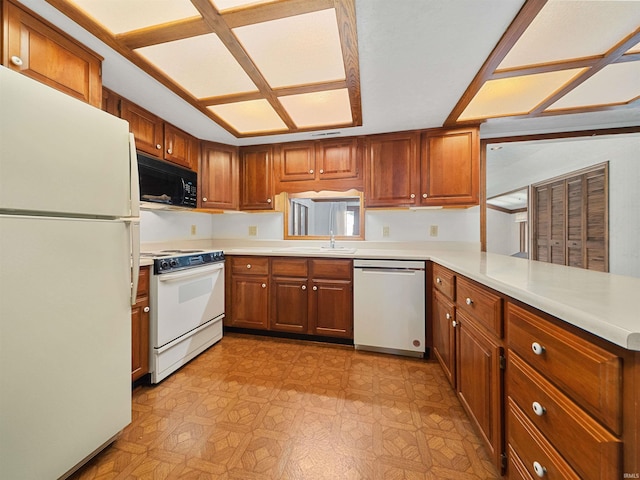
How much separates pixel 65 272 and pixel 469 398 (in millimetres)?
1999

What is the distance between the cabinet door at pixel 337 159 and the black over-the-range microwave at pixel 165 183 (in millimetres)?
1317

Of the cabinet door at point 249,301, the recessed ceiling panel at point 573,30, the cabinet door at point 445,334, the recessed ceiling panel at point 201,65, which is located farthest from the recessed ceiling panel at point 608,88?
the cabinet door at point 249,301

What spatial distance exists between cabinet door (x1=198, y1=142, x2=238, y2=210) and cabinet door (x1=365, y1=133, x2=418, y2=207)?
1527 millimetres

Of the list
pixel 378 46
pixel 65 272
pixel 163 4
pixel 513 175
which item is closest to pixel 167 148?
pixel 163 4

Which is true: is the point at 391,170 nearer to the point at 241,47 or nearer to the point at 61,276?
the point at 241,47

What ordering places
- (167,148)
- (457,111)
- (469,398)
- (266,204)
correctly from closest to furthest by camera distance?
(469,398) → (457,111) → (167,148) → (266,204)

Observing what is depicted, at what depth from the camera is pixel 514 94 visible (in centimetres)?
188

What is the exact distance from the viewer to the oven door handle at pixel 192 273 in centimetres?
184

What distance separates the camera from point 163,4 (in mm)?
1157

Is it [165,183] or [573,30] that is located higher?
[573,30]

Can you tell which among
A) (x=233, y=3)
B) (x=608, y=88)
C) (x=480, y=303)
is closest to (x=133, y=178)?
(x=233, y=3)

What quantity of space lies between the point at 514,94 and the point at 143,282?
3.01 meters

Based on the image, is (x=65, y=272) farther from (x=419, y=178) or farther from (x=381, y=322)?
(x=419, y=178)

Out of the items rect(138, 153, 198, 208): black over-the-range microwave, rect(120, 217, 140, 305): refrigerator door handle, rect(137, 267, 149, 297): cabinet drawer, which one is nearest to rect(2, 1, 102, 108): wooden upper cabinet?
rect(138, 153, 198, 208): black over-the-range microwave
